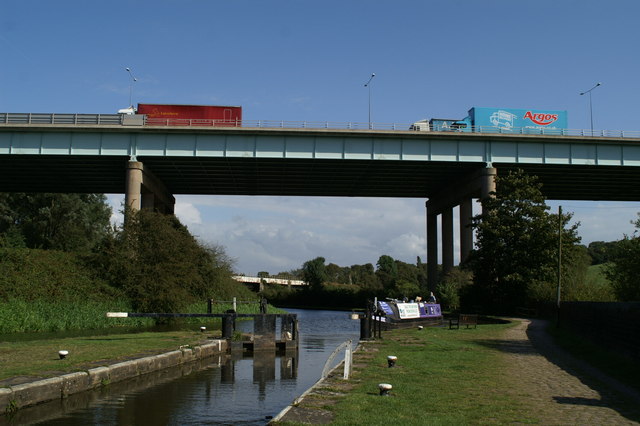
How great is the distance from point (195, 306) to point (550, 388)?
130 ft

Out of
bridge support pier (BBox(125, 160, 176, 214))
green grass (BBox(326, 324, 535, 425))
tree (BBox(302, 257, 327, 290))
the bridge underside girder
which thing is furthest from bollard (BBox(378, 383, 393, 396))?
tree (BBox(302, 257, 327, 290))

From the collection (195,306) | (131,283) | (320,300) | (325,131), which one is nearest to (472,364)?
(131,283)

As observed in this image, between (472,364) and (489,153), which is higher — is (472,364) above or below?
below

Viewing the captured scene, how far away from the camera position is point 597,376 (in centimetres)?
1650

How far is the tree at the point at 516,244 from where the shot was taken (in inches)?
2046

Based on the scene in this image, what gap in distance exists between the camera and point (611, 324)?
2100cm

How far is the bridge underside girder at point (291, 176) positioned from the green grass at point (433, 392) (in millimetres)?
38890

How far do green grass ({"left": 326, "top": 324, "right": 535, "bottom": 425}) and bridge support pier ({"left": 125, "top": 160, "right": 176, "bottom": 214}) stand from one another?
35669mm

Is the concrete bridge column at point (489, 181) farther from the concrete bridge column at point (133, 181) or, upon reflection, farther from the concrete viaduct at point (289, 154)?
the concrete bridge column at point (133, 181)

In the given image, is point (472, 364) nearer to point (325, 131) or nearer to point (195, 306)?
point (195, 306)

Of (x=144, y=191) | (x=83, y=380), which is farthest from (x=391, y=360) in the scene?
(x=144, y=191)

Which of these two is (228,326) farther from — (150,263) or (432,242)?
(432,242)

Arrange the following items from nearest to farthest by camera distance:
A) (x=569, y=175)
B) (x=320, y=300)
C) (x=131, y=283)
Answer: (x=131, y=283), (x=569, y=175), (x=320, y=300)

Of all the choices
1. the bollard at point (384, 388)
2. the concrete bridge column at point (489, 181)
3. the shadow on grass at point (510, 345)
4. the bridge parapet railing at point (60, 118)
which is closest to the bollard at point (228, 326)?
the shadow on grass at point (510, 345)
